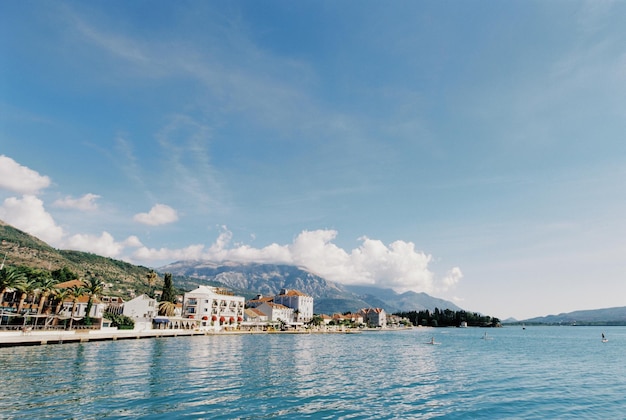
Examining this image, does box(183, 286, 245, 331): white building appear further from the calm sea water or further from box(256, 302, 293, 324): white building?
the calm sea water

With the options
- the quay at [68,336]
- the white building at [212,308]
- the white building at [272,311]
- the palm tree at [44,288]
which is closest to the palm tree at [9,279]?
the palm tree at [44,288]

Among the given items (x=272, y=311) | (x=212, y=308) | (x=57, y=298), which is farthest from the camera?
(x=272, y=311)

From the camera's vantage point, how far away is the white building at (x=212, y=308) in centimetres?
12325

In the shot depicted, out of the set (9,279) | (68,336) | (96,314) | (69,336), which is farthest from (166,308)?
(9,279)

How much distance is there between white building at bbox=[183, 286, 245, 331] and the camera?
123250 mm

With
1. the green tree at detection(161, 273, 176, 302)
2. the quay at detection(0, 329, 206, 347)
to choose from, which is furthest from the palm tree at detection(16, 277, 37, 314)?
the green tree at detection(161, 273, 176, 302)

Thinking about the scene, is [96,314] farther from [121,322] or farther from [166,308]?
[166,308]

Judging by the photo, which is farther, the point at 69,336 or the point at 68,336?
the point at 69,336

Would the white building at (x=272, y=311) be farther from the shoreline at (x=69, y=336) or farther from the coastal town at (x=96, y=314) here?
the shoreline at (x=69, y=336)

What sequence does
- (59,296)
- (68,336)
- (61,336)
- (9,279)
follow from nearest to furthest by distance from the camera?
1. (9,279)
2. (61,336)
3. (68,336)
4. (59,296)

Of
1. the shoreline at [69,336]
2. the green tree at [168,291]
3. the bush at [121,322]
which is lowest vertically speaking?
the shoreline at [69,336]

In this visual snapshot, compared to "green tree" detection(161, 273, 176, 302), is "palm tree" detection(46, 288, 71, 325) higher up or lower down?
lower down

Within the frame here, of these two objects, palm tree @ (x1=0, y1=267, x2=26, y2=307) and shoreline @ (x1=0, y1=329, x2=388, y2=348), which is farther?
palm tree @ (x1=0, y1=267, x2=26, y2=307)

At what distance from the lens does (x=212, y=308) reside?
127m
